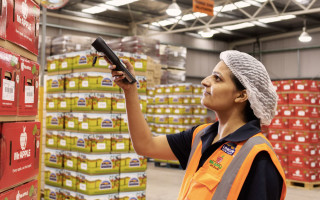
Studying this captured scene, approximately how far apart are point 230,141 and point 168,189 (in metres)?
6.70

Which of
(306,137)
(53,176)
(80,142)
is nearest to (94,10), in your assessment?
(306,137)

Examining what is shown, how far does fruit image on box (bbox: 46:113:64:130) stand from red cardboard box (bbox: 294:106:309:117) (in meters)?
5.71

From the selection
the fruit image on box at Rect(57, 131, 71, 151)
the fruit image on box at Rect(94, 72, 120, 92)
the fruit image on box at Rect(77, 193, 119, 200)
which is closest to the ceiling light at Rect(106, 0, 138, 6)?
the fruit image on box at Rect(57, 131, 71, 151)

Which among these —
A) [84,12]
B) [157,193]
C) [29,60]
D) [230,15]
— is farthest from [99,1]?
[29,60]

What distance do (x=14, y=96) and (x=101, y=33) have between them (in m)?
15.4

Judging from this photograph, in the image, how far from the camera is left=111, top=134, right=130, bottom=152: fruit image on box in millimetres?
5223

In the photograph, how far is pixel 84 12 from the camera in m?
16.3

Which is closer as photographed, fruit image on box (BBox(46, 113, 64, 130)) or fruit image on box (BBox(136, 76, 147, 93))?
fruit image on box (BBox(136, 76, 147, 93))

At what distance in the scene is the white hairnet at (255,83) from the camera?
6.09 feet

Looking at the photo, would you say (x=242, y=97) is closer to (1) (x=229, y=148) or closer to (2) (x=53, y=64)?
(1) (x=229, y=148)

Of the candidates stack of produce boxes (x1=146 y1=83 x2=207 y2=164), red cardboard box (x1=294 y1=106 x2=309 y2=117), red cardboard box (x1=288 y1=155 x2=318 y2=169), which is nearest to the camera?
red cardboard box (x1=288 y1=155 x2=318 y2=169)

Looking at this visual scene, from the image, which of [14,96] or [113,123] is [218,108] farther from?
[113,123]

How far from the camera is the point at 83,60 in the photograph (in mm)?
5105

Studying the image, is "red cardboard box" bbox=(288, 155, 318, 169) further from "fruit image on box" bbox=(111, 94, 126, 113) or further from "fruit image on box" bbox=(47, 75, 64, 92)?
"fruit image on box" bbox=(47, 75, 64, 92)
